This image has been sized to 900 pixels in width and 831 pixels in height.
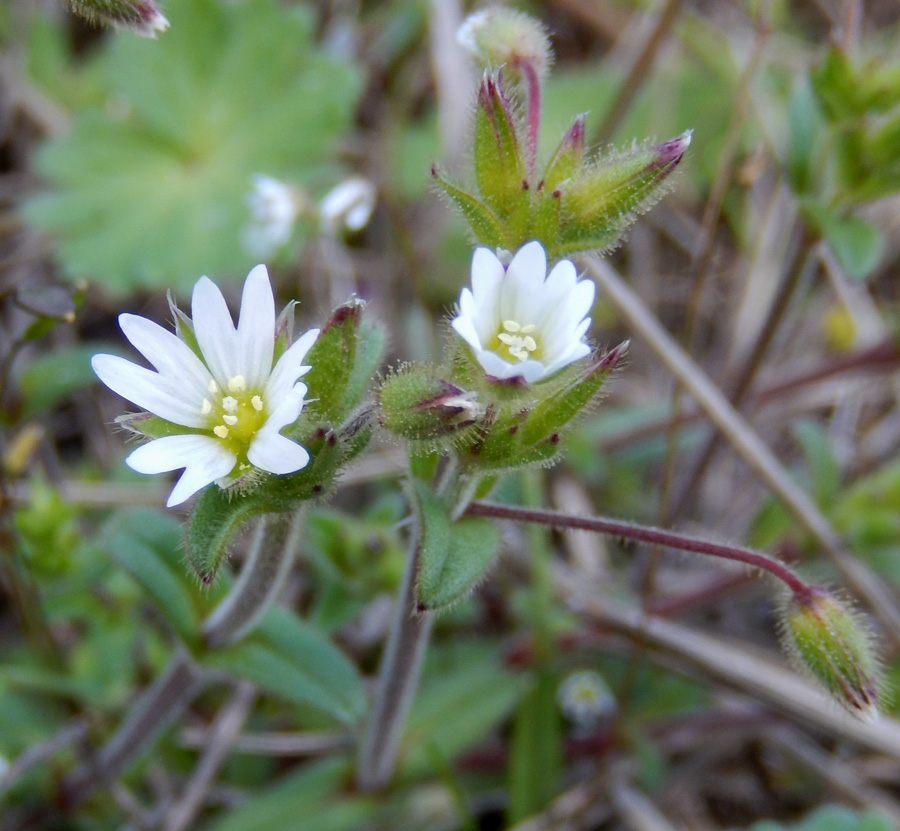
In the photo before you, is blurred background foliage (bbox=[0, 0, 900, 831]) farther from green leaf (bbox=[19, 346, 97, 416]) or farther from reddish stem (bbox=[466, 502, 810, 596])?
reddish stem (bbox=[466, 502, 810, 596])

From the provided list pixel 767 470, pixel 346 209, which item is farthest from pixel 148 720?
pixel 767 470

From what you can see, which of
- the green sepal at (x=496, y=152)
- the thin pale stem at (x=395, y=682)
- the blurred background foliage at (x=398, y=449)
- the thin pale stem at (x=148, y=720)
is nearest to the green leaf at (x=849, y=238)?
the blurred background foliage at (x=398, y=449)

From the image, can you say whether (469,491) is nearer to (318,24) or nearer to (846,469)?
(846,469)

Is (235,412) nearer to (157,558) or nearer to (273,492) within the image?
(273,492)

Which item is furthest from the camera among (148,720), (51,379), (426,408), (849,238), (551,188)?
(51,379)

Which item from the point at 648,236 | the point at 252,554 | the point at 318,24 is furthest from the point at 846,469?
the point at 318,24

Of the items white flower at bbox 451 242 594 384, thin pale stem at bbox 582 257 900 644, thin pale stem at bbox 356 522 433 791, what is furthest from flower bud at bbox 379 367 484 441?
thin pale stem at bbox 582 257 900 644
